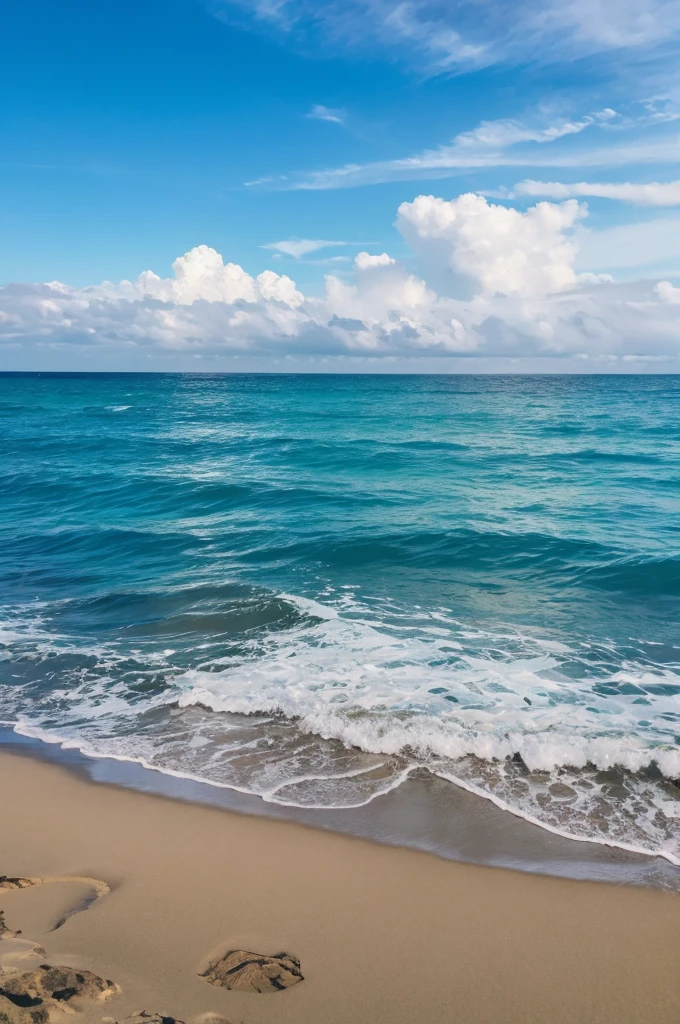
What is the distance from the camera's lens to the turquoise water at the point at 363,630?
276 inches

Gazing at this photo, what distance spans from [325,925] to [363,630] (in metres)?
6.35

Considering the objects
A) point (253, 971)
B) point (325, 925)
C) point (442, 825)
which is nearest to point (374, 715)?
point (442, 825)

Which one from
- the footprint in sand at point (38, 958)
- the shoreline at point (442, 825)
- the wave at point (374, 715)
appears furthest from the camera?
the wave at point (374, 715)

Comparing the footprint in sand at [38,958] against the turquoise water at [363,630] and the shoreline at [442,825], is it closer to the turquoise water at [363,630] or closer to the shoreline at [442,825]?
the shoreline at [442,825]

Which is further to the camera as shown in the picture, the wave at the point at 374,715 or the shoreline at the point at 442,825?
the wave at the point at 374,715

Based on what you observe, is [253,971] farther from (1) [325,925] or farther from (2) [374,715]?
(2) [374,715]

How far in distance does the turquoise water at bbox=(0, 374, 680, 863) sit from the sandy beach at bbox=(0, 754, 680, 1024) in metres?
0.93

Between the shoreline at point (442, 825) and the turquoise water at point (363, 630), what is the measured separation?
188 mm

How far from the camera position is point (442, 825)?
19.4ft

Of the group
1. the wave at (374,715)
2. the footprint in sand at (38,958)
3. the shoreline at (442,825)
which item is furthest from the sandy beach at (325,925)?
the wave at (374,715)

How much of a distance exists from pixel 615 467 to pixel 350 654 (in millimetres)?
21058

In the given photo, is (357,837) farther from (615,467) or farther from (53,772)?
(615,467)

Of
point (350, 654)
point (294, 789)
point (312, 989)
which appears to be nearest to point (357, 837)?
point (294, 789)

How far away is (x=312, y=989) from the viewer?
→ 13.4ft
